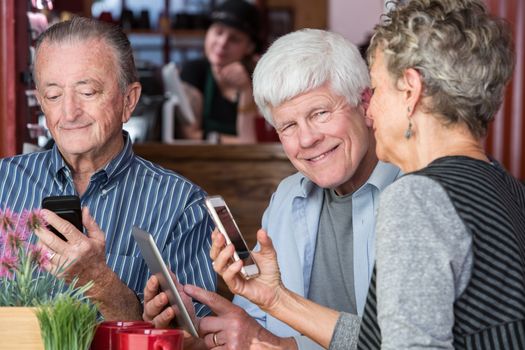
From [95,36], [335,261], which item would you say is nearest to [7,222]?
[95,36]

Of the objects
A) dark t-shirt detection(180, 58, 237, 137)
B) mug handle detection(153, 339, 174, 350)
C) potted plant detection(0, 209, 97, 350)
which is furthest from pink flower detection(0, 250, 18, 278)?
dark t-shirt detection(180, 58, 237, 137)

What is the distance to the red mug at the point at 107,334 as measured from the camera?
159 centimetres

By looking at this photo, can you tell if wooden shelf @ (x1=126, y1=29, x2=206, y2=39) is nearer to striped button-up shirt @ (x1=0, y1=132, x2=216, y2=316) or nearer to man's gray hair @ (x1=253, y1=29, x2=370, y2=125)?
striped button-up shirt @ (x1=0, y1=132, x2=216, y2=316)

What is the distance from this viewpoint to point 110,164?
2.38 meters

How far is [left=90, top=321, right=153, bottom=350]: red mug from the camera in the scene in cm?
159

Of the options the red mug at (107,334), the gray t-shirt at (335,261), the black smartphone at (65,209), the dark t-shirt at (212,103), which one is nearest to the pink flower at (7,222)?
the black smartphone at (65,209)

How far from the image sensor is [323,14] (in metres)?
8.59

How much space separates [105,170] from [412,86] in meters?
1.02

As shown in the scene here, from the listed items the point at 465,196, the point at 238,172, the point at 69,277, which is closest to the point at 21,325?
the point at 69,277

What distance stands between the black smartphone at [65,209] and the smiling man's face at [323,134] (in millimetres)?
674

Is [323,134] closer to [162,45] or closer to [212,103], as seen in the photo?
[212,103]

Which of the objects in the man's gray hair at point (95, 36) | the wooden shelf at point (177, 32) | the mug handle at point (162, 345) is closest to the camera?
the mug handle at point (162, 345)

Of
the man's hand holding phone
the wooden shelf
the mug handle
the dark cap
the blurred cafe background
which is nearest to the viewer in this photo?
the mug handle

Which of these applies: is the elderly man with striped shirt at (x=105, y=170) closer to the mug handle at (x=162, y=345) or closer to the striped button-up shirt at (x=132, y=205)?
the striped button-up shirt at (x=132, y=205)
